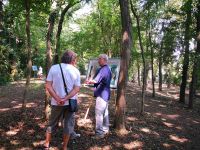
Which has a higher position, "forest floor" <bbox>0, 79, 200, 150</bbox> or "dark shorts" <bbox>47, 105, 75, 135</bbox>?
"dark shorts" <bbox>47, 105, 75, 135</bbox>

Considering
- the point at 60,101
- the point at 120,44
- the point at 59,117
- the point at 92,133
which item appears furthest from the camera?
the point at 120,44

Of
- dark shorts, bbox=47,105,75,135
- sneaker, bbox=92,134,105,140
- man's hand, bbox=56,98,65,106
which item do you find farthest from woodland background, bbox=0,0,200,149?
man's hand, bbox=56,98,65,106

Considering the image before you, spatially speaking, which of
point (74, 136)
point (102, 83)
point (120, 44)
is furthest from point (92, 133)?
Result: point (120, 44)

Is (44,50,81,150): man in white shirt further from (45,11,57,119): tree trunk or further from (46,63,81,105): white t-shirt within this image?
(45,11,57,119): tree trunk

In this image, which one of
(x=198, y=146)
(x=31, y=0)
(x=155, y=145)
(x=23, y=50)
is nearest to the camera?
(x=155, y=145)

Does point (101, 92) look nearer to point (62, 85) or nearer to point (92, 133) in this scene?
point (92, 133)

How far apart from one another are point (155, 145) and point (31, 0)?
5.82 metres

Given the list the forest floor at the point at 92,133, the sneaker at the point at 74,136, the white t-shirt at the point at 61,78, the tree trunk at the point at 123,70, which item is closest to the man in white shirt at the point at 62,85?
the white t-shirt at the point at 61,78

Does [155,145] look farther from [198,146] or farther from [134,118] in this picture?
[134,118]

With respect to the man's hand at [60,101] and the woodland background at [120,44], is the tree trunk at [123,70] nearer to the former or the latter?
the woodland background at [120,44]

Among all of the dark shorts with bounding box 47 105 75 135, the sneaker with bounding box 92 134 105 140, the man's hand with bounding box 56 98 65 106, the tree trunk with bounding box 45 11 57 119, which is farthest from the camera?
the tree trunk with bounding box 45 11 57 119

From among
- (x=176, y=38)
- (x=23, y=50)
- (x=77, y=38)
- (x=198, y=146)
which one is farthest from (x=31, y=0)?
(x=23, y=50)

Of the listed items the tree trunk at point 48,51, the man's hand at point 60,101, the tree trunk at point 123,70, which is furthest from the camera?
the tree trunk at point 48,51

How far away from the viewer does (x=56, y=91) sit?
645 cm
